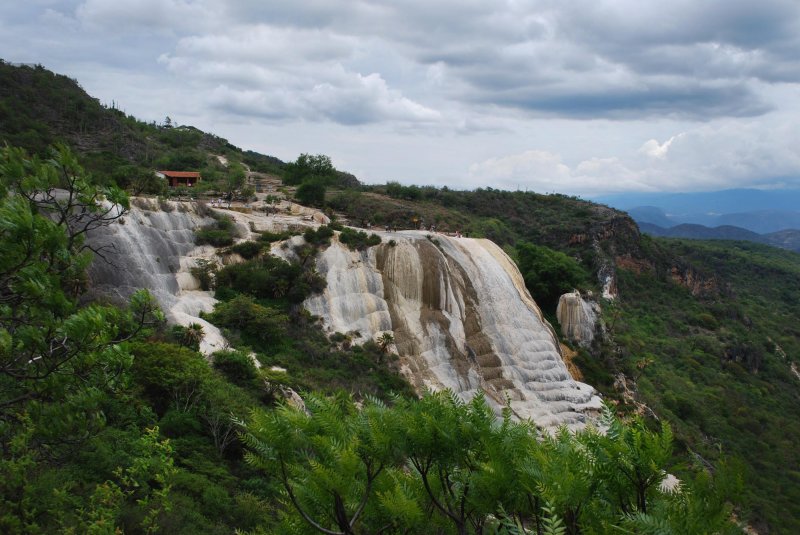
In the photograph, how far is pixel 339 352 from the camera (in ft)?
88.8

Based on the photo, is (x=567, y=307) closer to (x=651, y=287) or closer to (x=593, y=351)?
(x=593, y=351)

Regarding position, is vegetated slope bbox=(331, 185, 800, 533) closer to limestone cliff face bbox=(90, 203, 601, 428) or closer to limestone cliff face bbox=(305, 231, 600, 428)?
limestone cliff face bbox=(305, 231, 600, 428)

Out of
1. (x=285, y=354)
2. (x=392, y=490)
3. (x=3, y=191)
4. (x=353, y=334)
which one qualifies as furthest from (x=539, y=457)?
(x=353, y=334)

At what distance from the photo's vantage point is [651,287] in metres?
70.7

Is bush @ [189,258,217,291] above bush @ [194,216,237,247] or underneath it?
underneath

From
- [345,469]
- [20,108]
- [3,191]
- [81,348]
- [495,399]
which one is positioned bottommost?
[495,399]

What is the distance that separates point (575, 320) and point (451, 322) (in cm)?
1302

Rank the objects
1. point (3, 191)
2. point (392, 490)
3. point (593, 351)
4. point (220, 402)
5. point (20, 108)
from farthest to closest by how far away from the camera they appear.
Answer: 1. point (20, 108)
2. point (593, 351)
3. point (220, 402)
4. point (392, 490)
5. point (3, 191)

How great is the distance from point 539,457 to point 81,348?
17.5 ft

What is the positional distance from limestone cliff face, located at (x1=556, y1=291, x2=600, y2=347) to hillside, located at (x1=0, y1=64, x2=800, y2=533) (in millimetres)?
1233

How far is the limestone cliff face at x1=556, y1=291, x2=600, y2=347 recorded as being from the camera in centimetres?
3988

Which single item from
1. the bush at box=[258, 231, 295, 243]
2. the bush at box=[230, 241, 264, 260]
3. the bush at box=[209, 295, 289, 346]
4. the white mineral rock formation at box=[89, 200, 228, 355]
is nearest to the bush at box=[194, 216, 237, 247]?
the white mineral rock formation at box=[89, 200, 228, 355]

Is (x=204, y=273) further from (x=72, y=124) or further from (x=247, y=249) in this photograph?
(x=72, y=124)

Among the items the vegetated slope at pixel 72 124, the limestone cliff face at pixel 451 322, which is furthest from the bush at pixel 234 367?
the vegetated slope at pixel 72 124
